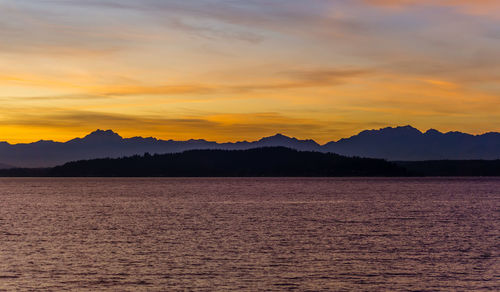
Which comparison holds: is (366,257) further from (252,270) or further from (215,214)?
(215,214)

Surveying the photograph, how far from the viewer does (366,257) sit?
178ft

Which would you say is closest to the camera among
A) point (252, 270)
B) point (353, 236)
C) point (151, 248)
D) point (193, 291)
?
point (193, 291)

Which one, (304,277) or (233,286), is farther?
(304,277)

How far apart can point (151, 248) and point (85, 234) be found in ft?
55.5

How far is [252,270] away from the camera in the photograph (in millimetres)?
48156

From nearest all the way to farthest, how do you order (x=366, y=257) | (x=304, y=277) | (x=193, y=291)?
(x=193, y=291) < (x=304, y=277) < (x=366, y=257)

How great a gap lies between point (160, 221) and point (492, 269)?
56090 millimetres

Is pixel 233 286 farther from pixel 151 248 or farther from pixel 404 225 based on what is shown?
pixel 404 225

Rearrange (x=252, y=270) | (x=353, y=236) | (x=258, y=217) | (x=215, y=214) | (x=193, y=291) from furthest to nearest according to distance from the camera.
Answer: (x=215, y=214) → (x=258, y=217) → (x=353, y=236) → (x=252, y=270) → (x=193, y=291)

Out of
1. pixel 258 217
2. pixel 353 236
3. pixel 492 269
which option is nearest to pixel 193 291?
pixel 492 269

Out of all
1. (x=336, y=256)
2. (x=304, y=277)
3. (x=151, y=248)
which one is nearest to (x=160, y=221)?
(x=151, y=248)

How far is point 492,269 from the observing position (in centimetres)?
4850

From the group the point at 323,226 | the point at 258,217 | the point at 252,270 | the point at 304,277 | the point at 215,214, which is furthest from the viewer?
the point at 215,214

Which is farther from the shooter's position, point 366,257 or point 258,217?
point 258,217
